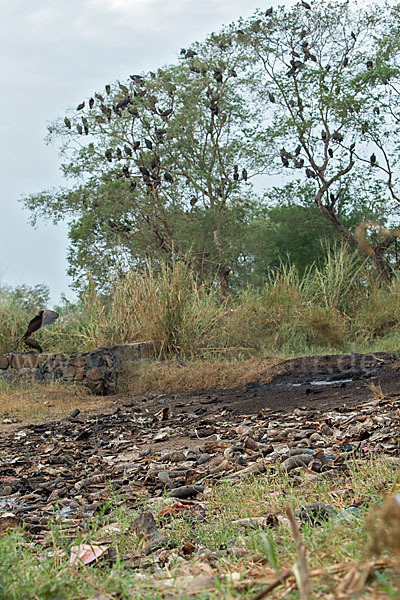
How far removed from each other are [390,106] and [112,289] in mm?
11327

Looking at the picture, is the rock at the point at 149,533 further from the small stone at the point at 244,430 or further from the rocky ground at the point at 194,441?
the small stone at the point at 244,430

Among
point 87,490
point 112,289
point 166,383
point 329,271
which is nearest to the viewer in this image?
point 87,490

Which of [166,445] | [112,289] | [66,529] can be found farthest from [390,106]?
[66,529]

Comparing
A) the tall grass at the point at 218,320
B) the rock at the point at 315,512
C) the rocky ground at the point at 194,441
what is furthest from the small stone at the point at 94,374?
the rock at the point at 315,512

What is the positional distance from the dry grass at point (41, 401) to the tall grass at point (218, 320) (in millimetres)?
1401

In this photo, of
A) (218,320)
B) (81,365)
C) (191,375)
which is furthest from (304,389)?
(218,320)

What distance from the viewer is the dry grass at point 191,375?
649 centimetres

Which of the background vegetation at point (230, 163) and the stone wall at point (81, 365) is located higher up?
the background vegetation at point (230, 163)

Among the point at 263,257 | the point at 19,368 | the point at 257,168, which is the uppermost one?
the point at 257,168

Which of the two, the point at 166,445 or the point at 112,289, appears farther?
the point at 112,289

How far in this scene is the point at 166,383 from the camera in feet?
22.8

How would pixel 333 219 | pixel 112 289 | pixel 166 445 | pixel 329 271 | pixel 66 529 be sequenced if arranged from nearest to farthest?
pixel 66 529, pixel 166 445, pixel 112 289, pixel 329 271, pixel 333 219

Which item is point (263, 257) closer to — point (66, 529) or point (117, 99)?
point (117, 99)

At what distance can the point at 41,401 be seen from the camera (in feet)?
21.9
